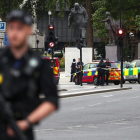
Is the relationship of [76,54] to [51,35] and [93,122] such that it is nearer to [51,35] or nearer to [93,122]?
[51,35]

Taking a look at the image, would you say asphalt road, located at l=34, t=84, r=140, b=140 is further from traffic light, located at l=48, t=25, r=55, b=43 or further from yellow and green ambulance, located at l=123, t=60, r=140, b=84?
yellow and green ambulance, located at l=123, t=60, r=140, b=84

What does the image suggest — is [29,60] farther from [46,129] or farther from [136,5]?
[136,5]

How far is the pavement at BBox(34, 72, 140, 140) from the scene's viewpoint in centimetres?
1205

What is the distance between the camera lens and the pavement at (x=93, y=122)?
39.5ft

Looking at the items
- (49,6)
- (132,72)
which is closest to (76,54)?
(132,72)

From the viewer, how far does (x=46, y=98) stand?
4234 mm

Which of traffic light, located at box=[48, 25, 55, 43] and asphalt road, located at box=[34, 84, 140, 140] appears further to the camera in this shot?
traffic light, located at box=[48, 25, 55, 43]

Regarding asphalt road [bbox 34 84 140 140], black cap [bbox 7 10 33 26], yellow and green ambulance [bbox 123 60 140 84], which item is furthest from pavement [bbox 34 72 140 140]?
yellow and green ambulance [bbox 123 60 140 84]

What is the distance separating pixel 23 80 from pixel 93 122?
10750 mm

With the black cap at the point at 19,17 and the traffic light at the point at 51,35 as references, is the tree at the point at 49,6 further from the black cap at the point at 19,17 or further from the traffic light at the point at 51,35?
the black cap at the point at 19,17

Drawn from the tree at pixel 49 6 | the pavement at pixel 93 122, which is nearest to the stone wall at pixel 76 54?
the tree at pixel 49 6

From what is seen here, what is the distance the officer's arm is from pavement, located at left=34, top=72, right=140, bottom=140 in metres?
7.22

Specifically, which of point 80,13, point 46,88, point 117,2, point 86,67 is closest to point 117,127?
point 46,88

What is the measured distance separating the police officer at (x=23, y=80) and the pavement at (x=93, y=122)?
7210 millimetres
